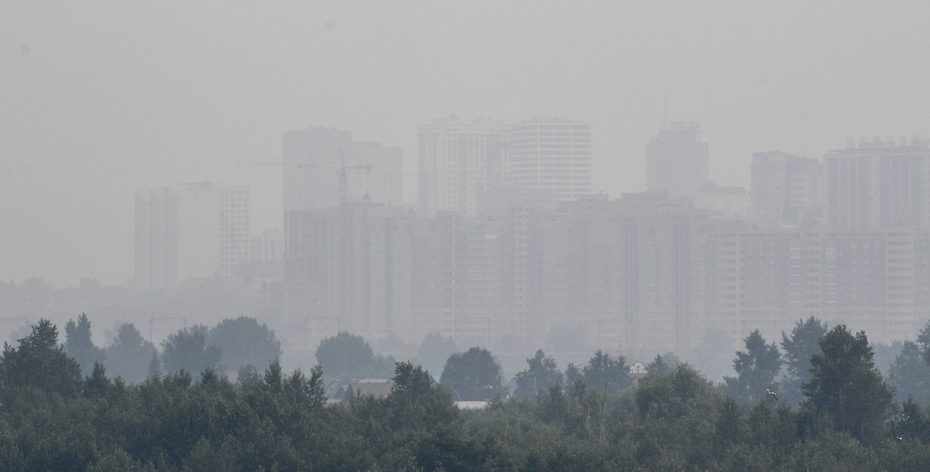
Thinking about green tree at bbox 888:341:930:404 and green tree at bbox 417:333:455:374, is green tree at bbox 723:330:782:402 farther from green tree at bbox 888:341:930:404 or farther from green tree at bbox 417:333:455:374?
green tree at bbox 417:333:455:374

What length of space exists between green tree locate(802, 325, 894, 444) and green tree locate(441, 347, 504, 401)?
4560 cm

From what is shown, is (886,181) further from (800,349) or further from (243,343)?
(800,349)

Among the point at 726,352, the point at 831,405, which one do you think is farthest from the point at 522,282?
the point at 831,405

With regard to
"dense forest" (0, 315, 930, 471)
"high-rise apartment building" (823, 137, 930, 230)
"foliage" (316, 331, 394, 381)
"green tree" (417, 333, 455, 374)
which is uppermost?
"high-rise apartment building" (823, 137, 930, 230)

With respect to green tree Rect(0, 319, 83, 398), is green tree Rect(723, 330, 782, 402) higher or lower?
lower

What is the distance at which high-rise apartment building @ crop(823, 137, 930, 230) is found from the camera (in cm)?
19088

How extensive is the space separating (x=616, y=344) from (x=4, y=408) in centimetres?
13993

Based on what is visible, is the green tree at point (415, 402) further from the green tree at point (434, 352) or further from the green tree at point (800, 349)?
the green tree at point (434, 352)

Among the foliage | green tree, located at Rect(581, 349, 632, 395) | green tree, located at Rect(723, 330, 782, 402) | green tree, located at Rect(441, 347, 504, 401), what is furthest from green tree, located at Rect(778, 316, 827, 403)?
the foliage

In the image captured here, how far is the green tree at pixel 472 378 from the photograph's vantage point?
3209 inches

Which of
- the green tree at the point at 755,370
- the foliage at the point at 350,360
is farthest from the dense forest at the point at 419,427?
the foliage at the point at 350,360

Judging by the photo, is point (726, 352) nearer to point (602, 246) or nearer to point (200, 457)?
point (602, 246)

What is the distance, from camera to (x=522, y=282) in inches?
7298

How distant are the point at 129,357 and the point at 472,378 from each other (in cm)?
3006
